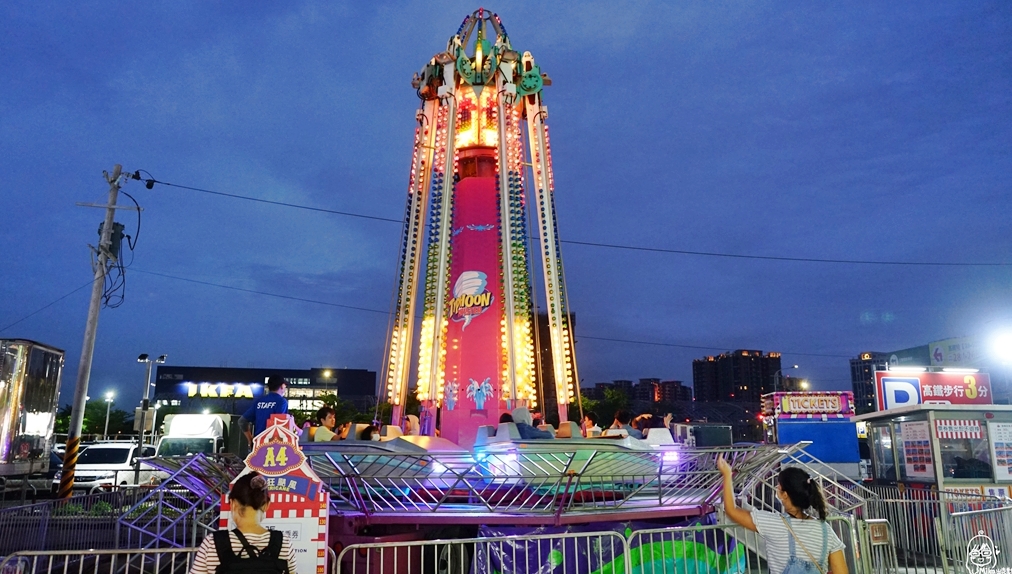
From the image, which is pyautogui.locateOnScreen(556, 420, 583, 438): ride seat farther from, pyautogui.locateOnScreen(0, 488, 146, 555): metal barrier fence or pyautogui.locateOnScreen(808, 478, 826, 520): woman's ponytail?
pyautogui.locateOnScreen(808, 478, 826, 520): woman's ponytail

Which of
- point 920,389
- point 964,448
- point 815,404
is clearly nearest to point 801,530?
point 964,448

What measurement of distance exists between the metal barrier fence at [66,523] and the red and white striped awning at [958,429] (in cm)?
1576

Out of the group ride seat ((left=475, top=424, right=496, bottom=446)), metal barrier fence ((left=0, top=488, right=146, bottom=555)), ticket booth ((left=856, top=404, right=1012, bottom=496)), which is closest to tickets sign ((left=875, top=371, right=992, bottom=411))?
ticket booth ((left=856, top=404, right=1012, bottom=496))

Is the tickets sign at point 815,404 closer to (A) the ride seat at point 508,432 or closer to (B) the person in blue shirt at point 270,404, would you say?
(A) the ride seat at point 508,432

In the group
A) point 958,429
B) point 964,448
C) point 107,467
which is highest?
point 958,429

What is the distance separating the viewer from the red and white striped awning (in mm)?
15602

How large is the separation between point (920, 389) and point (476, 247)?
17260mm

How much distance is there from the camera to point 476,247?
20500mm

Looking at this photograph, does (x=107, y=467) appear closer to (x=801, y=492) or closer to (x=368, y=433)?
(x=368, y=433)

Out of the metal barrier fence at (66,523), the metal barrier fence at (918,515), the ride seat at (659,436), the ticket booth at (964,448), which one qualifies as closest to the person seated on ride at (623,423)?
the ride seat at (659,436)

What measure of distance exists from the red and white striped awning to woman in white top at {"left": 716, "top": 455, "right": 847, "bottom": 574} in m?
12.6

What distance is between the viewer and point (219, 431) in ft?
78.5

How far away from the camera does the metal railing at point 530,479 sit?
9.46 m

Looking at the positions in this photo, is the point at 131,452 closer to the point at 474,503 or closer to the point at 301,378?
the point at 474,503
